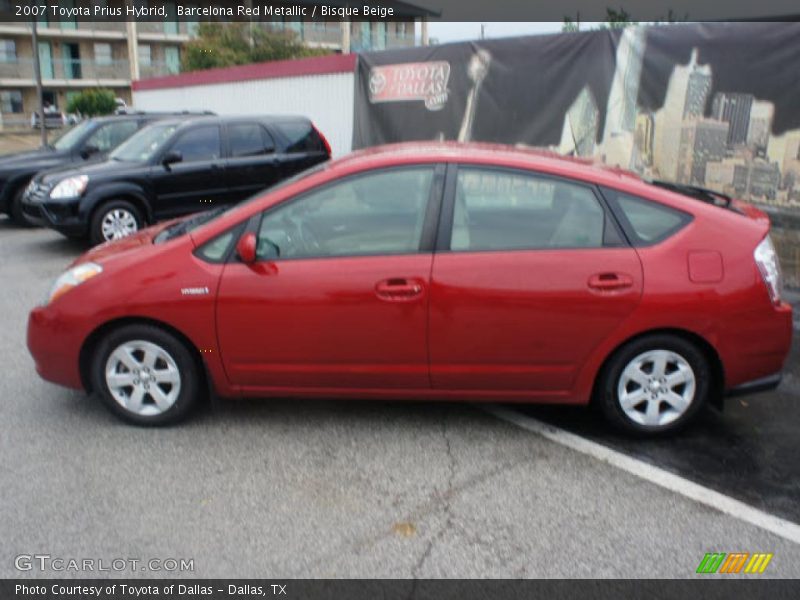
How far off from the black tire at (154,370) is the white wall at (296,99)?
9582 millimetres

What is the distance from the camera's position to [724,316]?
142 inches

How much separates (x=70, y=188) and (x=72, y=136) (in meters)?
3.72

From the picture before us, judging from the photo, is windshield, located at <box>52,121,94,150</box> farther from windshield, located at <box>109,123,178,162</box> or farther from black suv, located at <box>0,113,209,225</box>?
windshield, located at <box>109,123,178,162</box>

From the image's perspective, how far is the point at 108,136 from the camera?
11.4m

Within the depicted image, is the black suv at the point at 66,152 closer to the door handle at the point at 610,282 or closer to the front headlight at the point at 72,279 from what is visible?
the front headlight at the point at 72,279

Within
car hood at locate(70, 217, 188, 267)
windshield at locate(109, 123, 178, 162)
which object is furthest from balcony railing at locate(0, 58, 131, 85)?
car hood at locate(70, 217, 188, 267)

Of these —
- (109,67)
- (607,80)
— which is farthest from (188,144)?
(109,67)

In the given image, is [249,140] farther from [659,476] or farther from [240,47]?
[240,47]

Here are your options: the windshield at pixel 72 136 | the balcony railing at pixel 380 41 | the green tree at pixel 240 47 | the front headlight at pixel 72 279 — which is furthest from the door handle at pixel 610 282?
the balcony railing at pixel 380 41

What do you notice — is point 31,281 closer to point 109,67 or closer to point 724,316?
point 724,316

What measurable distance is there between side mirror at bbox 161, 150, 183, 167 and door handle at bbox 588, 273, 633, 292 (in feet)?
21.9
